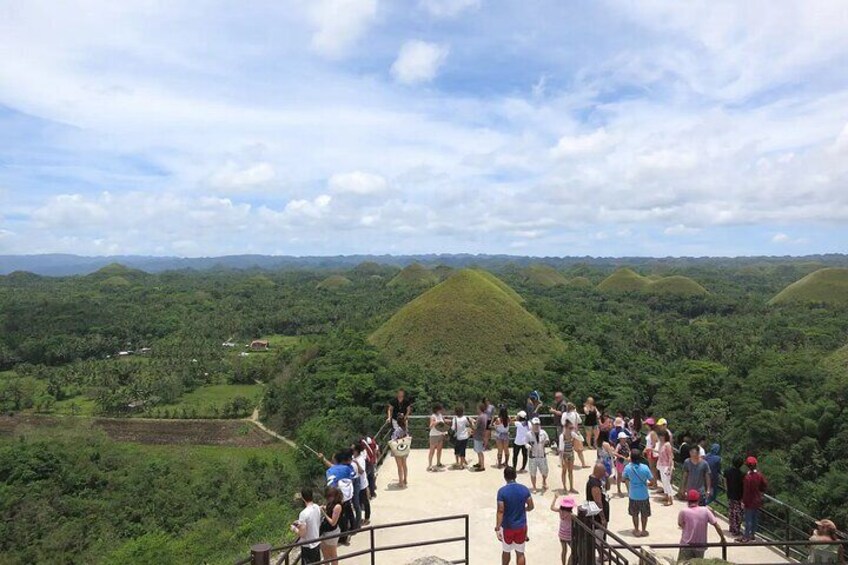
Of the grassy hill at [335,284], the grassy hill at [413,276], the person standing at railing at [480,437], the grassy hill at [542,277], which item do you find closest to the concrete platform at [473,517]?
the person standing at railing at [480,437]

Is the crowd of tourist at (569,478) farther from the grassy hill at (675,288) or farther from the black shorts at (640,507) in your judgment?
the grassy hill at (675,288)

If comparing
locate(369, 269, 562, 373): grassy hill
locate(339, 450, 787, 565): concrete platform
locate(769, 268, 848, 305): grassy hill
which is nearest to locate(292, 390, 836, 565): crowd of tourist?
locate(339, 450, 787, 565): concrete platform

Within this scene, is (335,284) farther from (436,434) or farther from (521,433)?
(521,433)

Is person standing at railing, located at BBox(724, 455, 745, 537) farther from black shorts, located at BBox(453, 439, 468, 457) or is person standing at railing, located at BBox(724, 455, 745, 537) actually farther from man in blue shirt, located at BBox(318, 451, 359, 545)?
man in blue shirt, located at BBox(318, 451, 359, 545)

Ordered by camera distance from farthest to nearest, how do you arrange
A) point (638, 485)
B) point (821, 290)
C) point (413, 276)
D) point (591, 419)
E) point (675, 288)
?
1. point (413, 276)
2. point (675, 288)
3. point (821, 290)
4. point (591, 419)
5. point (638, 485)

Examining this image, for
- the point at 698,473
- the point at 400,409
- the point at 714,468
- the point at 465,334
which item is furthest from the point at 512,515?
the point at 465,334
